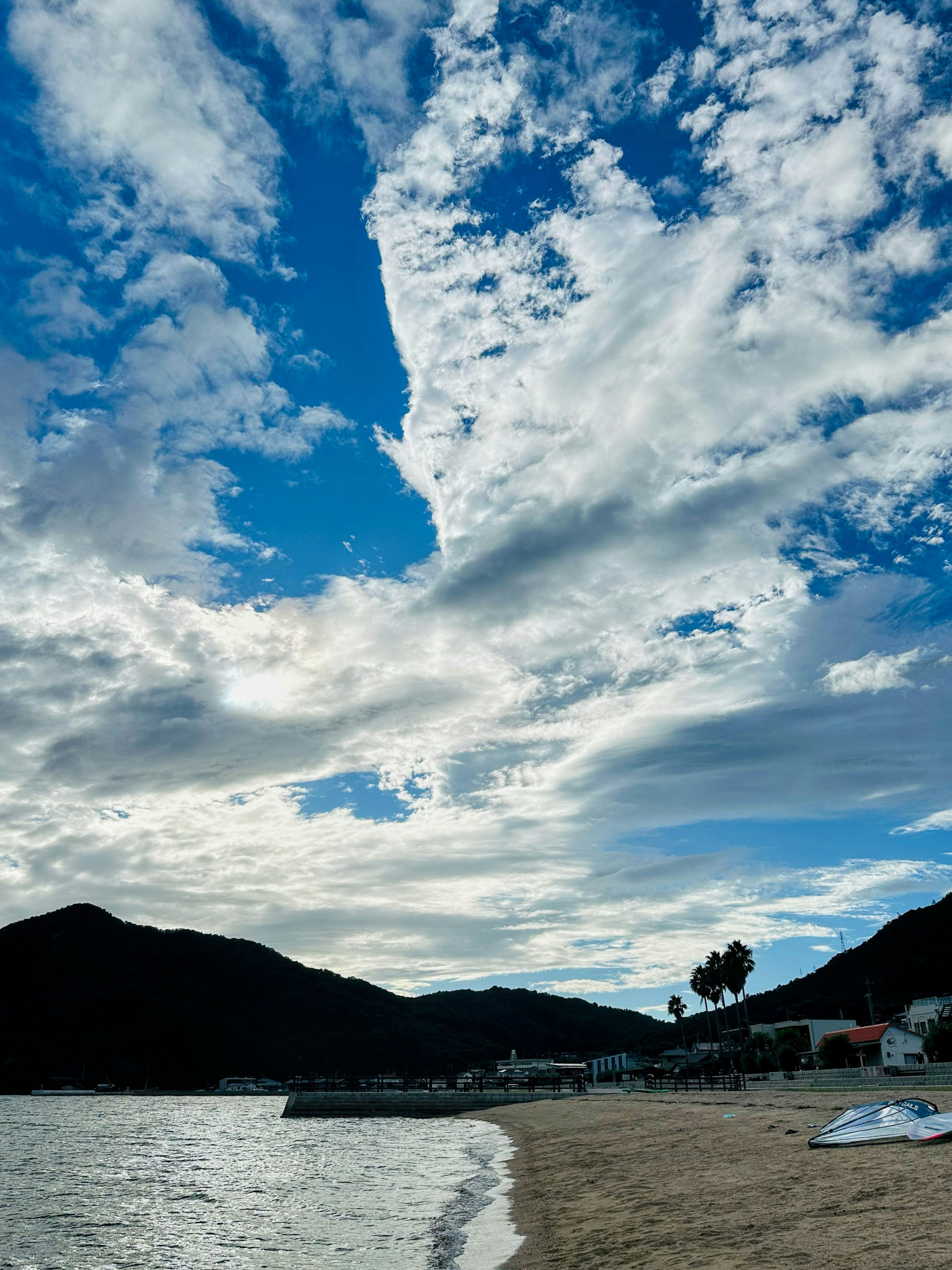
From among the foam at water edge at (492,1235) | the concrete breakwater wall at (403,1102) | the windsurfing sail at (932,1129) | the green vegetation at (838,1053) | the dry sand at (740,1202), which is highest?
the green vegetation at (838,1053)

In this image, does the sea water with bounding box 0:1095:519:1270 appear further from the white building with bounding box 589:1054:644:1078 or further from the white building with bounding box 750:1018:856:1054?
the white building with bounding box 589:1054:644:1078

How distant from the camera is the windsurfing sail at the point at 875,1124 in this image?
22.8 metres

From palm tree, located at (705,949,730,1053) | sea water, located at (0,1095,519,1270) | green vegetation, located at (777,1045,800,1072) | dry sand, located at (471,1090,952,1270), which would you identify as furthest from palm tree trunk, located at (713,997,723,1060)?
dry sand, located at (471,1090,952,1270)

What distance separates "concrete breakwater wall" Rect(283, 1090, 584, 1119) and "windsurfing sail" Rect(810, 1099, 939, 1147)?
2859 inches

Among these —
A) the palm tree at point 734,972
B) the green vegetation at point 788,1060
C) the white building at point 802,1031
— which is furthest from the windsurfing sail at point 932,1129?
the palm tree at point 734,972

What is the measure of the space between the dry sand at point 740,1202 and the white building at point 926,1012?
5590 cm

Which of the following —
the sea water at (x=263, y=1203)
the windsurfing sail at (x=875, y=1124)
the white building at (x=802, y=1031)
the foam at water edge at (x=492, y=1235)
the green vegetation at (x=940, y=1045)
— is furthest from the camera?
the white building at (x=802, y=1031)

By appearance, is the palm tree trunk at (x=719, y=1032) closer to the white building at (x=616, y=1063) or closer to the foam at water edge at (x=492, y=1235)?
the white building at (x=616, y=1063)

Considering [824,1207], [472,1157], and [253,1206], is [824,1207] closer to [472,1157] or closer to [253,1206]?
[253,1206]

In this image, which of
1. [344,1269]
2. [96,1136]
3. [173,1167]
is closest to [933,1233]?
[344,1269]

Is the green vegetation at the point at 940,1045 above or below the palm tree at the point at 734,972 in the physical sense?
below

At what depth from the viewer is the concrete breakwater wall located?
320ft

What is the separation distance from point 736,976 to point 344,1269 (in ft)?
362

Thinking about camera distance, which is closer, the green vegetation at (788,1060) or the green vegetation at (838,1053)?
the green vegetation at (838,1053)
